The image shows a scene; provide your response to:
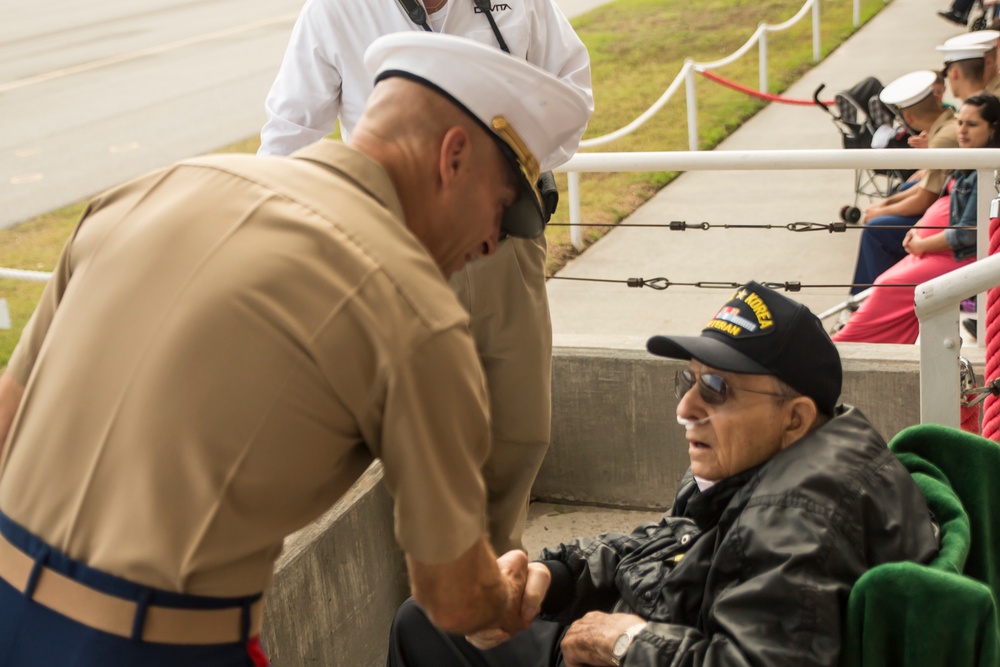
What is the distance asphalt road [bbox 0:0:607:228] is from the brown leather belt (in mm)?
7531

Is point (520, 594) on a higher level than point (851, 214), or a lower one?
higher

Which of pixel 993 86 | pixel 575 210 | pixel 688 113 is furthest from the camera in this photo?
pixel 688 113

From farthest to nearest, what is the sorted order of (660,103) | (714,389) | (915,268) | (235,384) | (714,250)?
(660,103) < (714,250) < (915,268) < (714,389) < (235,384)

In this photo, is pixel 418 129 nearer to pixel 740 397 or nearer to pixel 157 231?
pixel 157 231

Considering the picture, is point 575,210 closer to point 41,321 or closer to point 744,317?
point 744,317

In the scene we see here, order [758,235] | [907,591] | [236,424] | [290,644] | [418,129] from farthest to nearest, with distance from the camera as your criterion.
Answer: [758,235], [290,644], [907,591], [418,129], [236,424]

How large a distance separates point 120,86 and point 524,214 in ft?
40.2

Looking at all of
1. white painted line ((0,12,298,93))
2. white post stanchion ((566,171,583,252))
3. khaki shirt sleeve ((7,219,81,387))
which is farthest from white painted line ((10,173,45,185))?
khaki shirt sleeve ((7,219,81,387))

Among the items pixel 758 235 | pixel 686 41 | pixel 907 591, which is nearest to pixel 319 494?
pixel 907 591

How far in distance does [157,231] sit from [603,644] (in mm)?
1369

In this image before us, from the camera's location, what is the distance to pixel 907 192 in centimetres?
590

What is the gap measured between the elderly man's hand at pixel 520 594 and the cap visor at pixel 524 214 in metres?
0.92

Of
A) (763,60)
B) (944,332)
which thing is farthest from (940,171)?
(763,60)

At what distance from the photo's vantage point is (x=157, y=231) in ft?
4.68
